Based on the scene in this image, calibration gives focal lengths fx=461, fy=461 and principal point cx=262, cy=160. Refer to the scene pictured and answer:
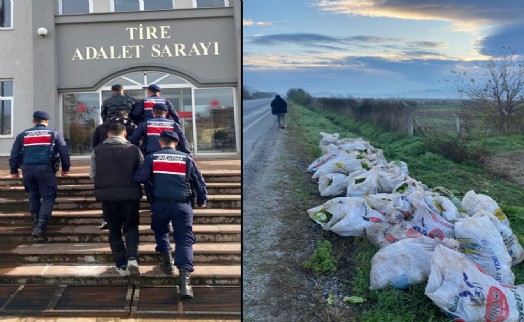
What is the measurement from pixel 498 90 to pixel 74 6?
6417 mm

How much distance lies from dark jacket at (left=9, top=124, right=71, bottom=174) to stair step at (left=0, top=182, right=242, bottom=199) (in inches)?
23.4

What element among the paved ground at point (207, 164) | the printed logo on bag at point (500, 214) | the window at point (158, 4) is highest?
the window at point (158, 4)

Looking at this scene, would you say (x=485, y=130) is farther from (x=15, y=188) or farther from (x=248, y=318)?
(x=15, y=188)

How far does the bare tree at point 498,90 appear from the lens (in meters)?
1.10

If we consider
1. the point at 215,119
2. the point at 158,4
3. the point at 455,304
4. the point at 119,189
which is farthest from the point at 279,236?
the point at 158,4

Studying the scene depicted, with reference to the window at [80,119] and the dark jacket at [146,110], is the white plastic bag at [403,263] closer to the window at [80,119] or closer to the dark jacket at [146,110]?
the dark jacket at [146,110]

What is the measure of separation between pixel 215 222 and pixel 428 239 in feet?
7.97

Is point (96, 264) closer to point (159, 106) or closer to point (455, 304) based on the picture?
point (159, 106)

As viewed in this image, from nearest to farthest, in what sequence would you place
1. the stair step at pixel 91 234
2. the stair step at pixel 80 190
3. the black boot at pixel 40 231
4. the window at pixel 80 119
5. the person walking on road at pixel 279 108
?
the person walking on road at pixel 279 108 → the stair step at pixel 91 234 → the black boot at pixel 40 231 → the stair step at pixel 80 190 → the window at pixel 80 119

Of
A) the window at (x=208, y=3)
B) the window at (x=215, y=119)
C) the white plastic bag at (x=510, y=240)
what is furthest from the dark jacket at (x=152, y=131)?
the window at (x=208, y=3)

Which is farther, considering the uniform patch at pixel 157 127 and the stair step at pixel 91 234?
the stair step at pixel 91 234

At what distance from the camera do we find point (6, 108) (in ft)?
19.8

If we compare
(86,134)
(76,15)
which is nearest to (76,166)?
(86,134)

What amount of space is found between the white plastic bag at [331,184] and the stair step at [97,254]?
185 centimetres
